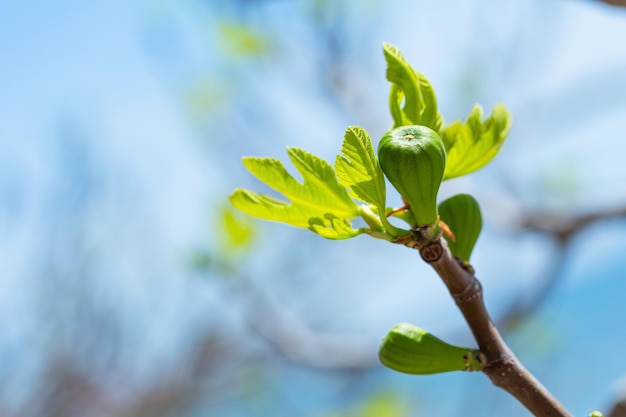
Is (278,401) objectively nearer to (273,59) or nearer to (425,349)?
(273,59)

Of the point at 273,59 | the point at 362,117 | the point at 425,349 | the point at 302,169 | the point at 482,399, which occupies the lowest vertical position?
the point at 425,349

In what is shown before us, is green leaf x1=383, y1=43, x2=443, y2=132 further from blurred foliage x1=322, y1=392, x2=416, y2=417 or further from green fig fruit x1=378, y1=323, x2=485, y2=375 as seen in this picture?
blurred foliage x1=322, y1=392, x2=416, y2=417

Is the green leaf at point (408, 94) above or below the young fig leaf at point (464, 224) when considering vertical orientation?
above

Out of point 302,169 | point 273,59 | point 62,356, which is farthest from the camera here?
point 62,356

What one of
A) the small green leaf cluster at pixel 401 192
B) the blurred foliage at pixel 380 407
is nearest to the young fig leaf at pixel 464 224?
the small green leaf cluster at pixel 401 192

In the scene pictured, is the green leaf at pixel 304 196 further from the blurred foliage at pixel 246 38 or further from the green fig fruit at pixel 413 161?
the blurred foliage at pixel 246 38

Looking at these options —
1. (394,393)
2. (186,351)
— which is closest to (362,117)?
(394,393)
